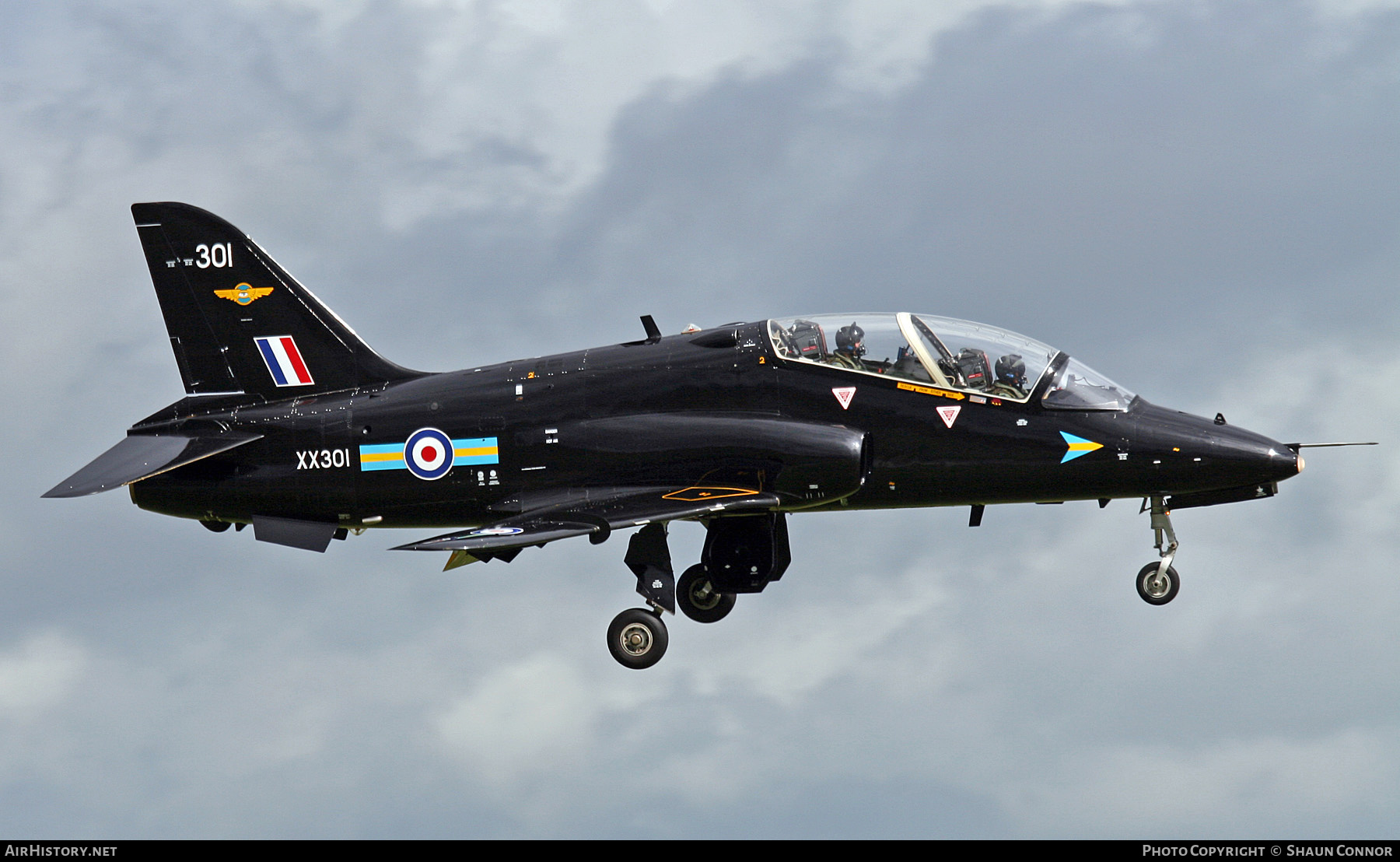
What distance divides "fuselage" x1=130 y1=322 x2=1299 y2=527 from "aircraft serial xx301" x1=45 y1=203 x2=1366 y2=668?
0.03 meters

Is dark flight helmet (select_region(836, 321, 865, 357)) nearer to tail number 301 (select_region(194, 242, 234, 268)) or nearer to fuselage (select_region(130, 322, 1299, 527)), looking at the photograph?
fuselage (select_region(130, 322, 1299, 527))

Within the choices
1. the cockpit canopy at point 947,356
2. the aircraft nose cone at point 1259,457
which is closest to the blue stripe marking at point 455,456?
the cockpit canopy at point 947,356

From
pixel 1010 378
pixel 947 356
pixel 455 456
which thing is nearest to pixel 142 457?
pixel 455 456

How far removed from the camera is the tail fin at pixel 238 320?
23.0 metres

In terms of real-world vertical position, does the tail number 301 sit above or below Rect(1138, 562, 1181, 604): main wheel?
above

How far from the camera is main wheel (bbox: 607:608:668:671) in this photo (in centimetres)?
2103

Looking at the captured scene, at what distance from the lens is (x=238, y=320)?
76.2 ft

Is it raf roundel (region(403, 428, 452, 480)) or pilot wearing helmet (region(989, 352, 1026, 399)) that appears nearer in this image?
pilot wearing helmet (region(989, 352, 1026, 399))

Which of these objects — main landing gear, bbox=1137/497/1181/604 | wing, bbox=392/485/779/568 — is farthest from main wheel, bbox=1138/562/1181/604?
wing, bbox=392/485/779/568

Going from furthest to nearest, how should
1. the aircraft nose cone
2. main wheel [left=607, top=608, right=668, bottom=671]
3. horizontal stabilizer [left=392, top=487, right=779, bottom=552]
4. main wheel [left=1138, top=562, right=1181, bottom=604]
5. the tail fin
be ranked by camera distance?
the tail fin < main wheel [left=1138, top=562, right=1181, bottom=604] < main wheel [left=607, top=608, right=668, bottom=671] < the aircraft nose cone < horizontal stabilizer [left=392, top=487, right=779, bottom=552]

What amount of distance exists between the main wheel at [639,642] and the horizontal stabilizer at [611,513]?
143cm

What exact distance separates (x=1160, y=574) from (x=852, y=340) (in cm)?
483

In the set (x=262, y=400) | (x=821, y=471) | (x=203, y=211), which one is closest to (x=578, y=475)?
(x=821, y=471)

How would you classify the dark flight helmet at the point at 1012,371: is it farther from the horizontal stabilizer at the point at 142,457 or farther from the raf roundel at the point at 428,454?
the horizontal stabilizer at the point at 142,457
